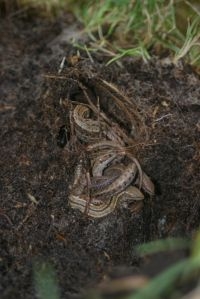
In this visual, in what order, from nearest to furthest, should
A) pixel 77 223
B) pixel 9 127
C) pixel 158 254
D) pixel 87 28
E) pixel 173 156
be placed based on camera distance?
pixel 158 254 < pixel 77 223 < pixel 173 156 < pixel 9 127 < pixel 87 28

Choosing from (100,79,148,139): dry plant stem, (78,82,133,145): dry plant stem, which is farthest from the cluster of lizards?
(100,79,148,139): dry plant stem

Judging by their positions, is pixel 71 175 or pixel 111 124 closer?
pixel 71 175

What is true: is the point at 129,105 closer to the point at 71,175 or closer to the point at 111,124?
the point at 111,124

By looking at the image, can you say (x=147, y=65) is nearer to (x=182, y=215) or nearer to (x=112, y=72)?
(x=112, y=72)

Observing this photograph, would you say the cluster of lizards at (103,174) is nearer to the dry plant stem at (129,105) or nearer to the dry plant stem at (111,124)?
the dry plant stem at (111,124)

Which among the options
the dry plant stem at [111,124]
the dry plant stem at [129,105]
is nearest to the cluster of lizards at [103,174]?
the dry plant stem at [111,124]

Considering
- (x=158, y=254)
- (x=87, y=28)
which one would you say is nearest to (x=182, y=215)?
(x=158, y=254)

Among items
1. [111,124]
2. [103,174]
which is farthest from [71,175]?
[111,124]
